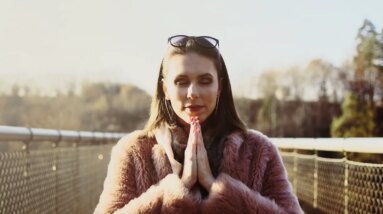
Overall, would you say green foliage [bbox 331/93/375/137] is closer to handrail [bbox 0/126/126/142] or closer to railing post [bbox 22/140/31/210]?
handrail [bbox 0/126/126/142]

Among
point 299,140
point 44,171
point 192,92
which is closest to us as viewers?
point 192,92

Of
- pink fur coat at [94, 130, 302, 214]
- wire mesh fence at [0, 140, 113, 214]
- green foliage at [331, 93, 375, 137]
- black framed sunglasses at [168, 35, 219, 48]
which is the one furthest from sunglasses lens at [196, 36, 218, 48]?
green foliage at [331, 93, 375, 137]

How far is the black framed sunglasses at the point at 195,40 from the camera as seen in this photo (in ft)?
9.10

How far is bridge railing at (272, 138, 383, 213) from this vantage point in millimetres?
4445

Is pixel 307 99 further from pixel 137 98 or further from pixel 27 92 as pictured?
pixel 27 92

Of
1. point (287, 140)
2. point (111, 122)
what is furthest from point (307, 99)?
point (287, 140)

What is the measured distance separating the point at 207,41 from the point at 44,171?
271 centimetres

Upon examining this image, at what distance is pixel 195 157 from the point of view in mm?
2600

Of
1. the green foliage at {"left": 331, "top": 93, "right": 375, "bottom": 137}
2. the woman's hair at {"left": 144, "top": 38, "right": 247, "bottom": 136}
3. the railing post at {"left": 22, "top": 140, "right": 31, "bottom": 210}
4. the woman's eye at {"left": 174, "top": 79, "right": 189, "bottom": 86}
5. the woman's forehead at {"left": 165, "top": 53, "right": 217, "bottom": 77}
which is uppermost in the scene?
the woman's forehead at {"left": 165, "top": 53, "right": 217, "bottom": 77}

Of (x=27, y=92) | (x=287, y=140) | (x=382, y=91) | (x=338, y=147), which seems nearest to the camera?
(x=338, y=147)

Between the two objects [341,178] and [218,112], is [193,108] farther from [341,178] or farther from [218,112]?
[341,178]

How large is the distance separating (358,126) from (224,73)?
40.8 metres

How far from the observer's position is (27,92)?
213 ft

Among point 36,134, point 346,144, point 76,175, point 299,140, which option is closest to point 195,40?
point 36,134
